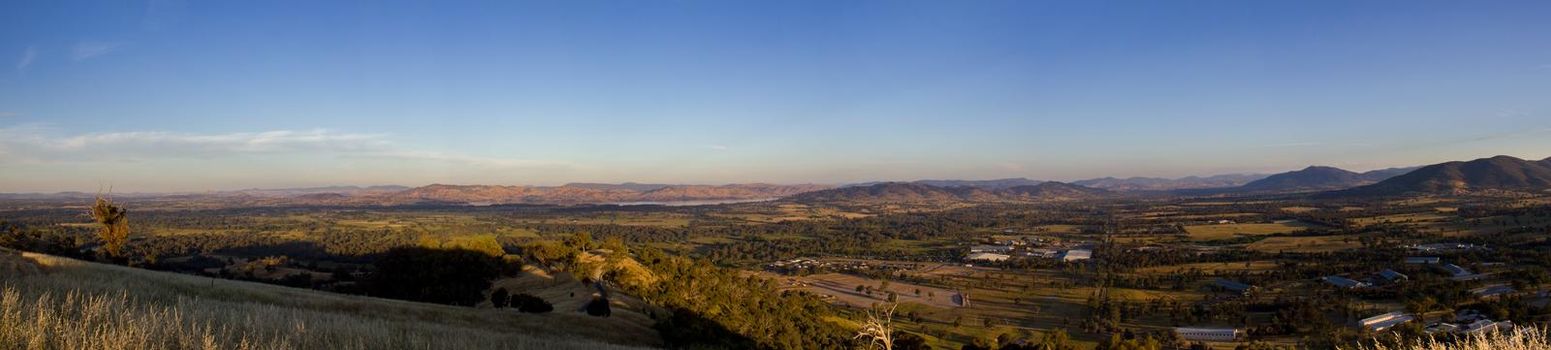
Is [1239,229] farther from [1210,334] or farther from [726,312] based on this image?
[726,312]

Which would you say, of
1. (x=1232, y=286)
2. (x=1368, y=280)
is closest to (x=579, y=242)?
(x=1232, y=286)

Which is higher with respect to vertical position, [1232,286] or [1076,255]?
[1232,286]

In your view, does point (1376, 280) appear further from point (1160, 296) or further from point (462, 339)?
point (462, 339)

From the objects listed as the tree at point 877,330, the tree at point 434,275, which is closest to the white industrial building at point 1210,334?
the tree at point 877,330

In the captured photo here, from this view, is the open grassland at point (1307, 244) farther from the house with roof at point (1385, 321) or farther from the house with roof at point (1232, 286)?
the house with roof at point (1385, 321)

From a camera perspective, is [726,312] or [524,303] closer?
[524,303]

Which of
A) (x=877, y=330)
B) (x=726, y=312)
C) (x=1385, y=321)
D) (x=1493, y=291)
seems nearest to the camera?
(x=877, y=330)

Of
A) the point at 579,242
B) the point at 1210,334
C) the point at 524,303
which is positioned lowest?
the point at 1210,334

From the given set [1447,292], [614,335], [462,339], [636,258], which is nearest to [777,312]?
[636,258]

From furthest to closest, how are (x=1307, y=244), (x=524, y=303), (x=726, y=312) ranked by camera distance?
(x=1307, y=244) < (x=726, y=312) < (x=524, y=303)
